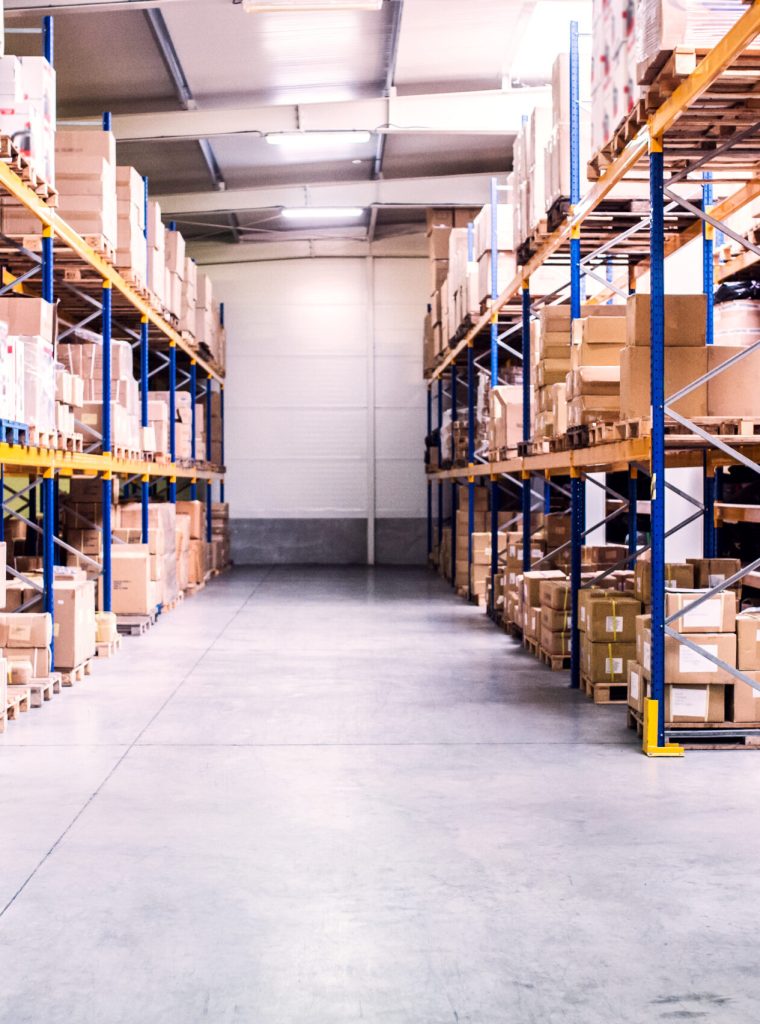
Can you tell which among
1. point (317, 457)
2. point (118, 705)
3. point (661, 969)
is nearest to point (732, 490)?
point (118, 705)

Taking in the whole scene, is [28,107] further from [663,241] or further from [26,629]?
[663,241]

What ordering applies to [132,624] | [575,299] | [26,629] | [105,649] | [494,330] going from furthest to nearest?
[494,330]
[132,624]
[105,649]
[575,299]
[26,629]

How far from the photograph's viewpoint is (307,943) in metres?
3.44

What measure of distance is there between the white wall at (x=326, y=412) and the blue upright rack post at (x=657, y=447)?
14681 mm

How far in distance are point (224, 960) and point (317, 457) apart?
17.5 meters

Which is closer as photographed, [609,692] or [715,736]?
[715,736]

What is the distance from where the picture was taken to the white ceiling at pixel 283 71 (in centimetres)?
1176

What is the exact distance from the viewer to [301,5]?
9727 mm

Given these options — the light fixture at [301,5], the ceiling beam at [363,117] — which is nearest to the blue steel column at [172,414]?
the ceiling beam at [363,117]

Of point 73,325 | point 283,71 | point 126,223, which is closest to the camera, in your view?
point 126,223

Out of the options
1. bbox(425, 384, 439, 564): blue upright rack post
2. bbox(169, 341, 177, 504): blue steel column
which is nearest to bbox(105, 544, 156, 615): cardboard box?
bbox(169, 341, 177, 504): blue steel column

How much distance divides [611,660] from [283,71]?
8997 mm

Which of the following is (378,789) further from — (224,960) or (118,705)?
(118,705)

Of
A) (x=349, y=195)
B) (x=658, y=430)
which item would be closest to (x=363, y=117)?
(x=349, y=195)
